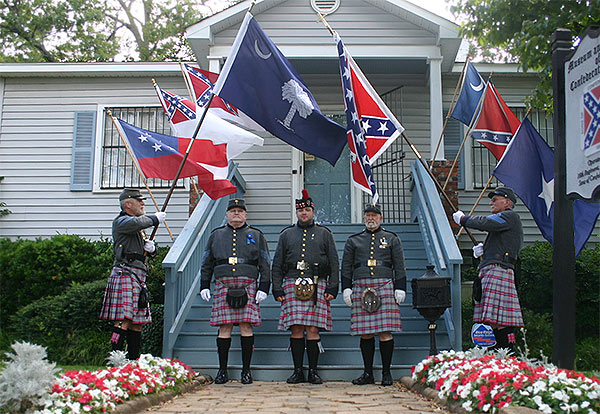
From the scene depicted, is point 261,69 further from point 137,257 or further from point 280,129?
point 137,257

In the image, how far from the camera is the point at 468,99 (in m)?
8.95

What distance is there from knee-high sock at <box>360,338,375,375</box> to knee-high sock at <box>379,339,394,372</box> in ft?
0.34

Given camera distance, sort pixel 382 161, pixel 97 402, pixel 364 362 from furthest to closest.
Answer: pixel 382 161 → pixel 364 362 → pixel 97 402

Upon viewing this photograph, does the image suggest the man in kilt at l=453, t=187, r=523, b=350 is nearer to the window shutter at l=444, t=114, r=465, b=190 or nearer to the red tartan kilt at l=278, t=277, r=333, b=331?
the red tartan kilt at l=278, t=277, r=333, b=331

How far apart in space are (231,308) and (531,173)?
3.31 m

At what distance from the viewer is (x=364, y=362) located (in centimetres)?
633

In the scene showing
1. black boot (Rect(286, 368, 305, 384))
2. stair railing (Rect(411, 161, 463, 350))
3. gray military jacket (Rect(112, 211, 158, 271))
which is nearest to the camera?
black boot (Rect(286, 368, 305, 384))

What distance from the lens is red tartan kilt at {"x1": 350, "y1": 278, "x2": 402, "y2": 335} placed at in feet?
20.6

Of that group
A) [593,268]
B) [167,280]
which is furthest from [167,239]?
[593,268]

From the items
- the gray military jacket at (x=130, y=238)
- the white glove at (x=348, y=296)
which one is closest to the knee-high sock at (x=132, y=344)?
the gray military jacket at (x=130, y=238)

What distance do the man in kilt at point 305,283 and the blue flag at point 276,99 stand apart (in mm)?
655

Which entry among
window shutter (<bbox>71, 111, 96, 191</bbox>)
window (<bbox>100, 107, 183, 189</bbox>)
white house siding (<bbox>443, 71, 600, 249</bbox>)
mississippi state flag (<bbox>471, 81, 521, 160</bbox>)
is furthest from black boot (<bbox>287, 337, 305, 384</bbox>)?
window shutter (<bbox>71, 111, 96, 191</bbox>)

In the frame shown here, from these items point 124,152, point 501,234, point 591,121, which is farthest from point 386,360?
point 124,152

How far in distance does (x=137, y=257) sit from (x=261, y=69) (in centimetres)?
224
